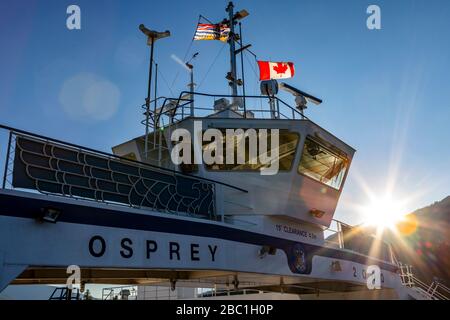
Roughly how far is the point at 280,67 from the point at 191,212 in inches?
335

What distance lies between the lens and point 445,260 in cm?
5356

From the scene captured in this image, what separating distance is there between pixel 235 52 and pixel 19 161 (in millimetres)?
9932

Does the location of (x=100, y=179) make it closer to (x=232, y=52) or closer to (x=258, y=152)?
(x=258, y=152)

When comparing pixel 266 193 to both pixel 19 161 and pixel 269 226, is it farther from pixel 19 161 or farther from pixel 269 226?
pixel 19 161

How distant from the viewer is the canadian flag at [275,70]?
16188mm

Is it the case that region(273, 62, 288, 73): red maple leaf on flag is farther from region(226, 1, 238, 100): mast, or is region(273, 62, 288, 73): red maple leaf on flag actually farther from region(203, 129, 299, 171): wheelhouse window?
region(203, 129, 299, 171): wheelhouse window

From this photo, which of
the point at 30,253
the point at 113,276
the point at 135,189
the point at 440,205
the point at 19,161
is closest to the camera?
the point at 30,253

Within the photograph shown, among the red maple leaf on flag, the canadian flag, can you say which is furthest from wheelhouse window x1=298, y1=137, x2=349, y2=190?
the red maple leaf on flag

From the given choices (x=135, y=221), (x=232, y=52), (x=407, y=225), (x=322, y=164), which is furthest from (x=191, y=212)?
(x=407, y=225)

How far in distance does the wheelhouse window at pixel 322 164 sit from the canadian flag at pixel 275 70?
4076 mm

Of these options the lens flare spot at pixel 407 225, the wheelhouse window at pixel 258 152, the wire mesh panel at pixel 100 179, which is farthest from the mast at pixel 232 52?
the lens flare spot at pixel 407 225

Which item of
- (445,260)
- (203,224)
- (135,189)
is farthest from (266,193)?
(445,260)

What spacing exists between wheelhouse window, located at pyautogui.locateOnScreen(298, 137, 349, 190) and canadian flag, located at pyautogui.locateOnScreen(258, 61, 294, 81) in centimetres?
408

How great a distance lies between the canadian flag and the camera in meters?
16.2
